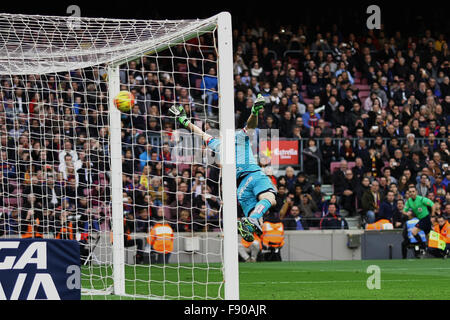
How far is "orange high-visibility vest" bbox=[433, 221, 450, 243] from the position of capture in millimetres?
17750

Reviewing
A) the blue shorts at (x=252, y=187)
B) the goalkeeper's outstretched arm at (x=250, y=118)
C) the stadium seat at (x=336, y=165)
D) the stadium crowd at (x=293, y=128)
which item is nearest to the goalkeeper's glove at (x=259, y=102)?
the goalkeeper's outstretched arm at (x=250, y=118)

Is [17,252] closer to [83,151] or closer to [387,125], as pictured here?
[83,151]

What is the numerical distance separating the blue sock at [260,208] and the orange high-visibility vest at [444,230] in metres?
7.74

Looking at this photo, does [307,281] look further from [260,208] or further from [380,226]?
[380,226]

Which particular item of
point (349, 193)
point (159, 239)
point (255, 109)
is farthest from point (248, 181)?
point (349, 193)

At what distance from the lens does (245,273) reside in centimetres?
1388

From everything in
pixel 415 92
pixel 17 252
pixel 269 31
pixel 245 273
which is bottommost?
pixel 245 273

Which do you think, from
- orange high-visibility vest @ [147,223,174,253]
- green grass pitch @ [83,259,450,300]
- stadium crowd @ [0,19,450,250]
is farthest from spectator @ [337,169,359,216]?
orange high-visibility vest @ [147,223,174,253]

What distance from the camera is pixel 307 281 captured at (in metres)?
12.3

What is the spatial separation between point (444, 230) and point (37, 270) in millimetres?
11706

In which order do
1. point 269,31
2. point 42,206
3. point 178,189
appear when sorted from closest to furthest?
point 42,206 → point 178,189 → point 269,31

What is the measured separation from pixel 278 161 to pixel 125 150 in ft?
13.1

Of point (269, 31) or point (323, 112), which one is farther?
point (269, 31)

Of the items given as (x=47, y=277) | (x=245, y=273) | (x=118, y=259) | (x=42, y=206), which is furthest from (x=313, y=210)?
(x=47, y=277)
